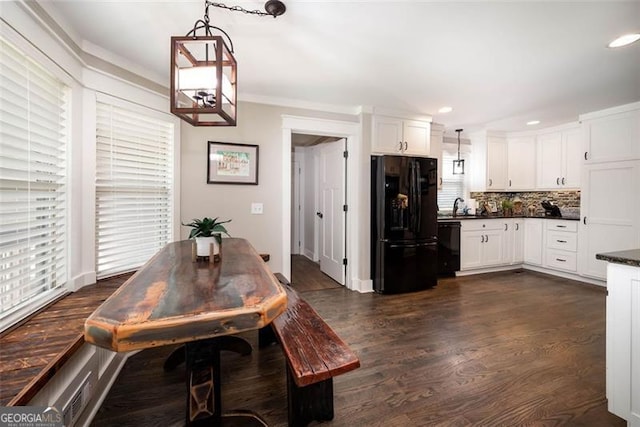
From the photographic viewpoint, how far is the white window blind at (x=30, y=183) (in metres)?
1.34

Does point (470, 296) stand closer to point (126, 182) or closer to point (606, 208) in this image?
point (606, 208)

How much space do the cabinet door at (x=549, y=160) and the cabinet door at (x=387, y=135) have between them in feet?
9.03

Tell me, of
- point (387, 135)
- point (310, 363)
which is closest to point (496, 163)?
point (387, 135)

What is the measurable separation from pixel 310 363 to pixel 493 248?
14.1 ft

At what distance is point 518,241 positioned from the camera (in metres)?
4.66

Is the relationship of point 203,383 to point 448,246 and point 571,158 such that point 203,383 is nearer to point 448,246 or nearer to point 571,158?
point 448,246

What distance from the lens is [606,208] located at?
11.9 ft

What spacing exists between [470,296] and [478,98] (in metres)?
2.37

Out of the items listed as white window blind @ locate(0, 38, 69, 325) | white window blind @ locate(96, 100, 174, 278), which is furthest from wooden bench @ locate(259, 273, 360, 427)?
white window blind @ locate(96, 100, 174, 278)

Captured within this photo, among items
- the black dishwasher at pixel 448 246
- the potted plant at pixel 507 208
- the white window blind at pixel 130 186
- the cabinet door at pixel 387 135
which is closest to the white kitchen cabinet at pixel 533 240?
the potted plant at pixel 507 208

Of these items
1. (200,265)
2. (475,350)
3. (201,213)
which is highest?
(201,213)

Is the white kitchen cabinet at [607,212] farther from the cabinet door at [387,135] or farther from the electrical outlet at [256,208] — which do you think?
the electrical outlet at [256,208]

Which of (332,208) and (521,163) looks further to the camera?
(521,163)

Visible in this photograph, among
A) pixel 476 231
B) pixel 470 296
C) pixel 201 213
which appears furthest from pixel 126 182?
pixel 476 231
